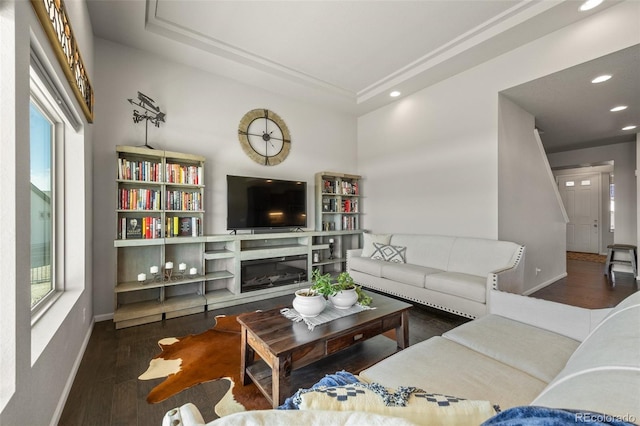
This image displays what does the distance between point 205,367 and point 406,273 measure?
2.41 m

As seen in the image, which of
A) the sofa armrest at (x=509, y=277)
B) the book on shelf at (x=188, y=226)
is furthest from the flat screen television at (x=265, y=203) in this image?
the sofa armrest at (x=509, y=277)

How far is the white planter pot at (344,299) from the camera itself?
2.05 m

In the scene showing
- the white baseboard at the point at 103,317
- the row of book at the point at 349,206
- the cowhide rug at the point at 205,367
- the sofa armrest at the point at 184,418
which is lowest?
the cowhide rug at the point at 205,367

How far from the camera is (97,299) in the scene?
2.90 m

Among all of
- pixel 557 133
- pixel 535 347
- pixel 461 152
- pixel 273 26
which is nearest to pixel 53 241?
pixel 273 26

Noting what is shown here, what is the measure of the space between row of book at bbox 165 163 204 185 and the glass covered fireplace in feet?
3.95

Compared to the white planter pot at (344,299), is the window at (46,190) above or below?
above

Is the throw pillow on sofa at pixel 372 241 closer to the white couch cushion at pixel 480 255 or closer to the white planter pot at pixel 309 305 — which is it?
the white couch cushion at pixel 480 255

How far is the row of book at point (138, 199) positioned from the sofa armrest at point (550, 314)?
340 cm

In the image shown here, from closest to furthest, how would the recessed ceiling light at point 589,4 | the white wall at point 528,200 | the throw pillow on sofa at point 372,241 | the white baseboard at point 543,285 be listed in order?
the recessed ceiling light at point 589,4 → the white wall at point 528,200 → the white baseboard at point 543,285 → the throw pillow on sofa at point 372,241

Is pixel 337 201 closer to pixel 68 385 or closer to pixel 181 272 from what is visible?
pixel 181 272

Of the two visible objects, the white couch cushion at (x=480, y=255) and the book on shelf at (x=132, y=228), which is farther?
the white couch cushion at (x=480, y=255)

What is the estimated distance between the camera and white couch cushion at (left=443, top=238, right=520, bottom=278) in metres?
3.03

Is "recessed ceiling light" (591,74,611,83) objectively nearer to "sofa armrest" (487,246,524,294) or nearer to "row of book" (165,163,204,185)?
"sofa armrest" (487,246,524,294)
